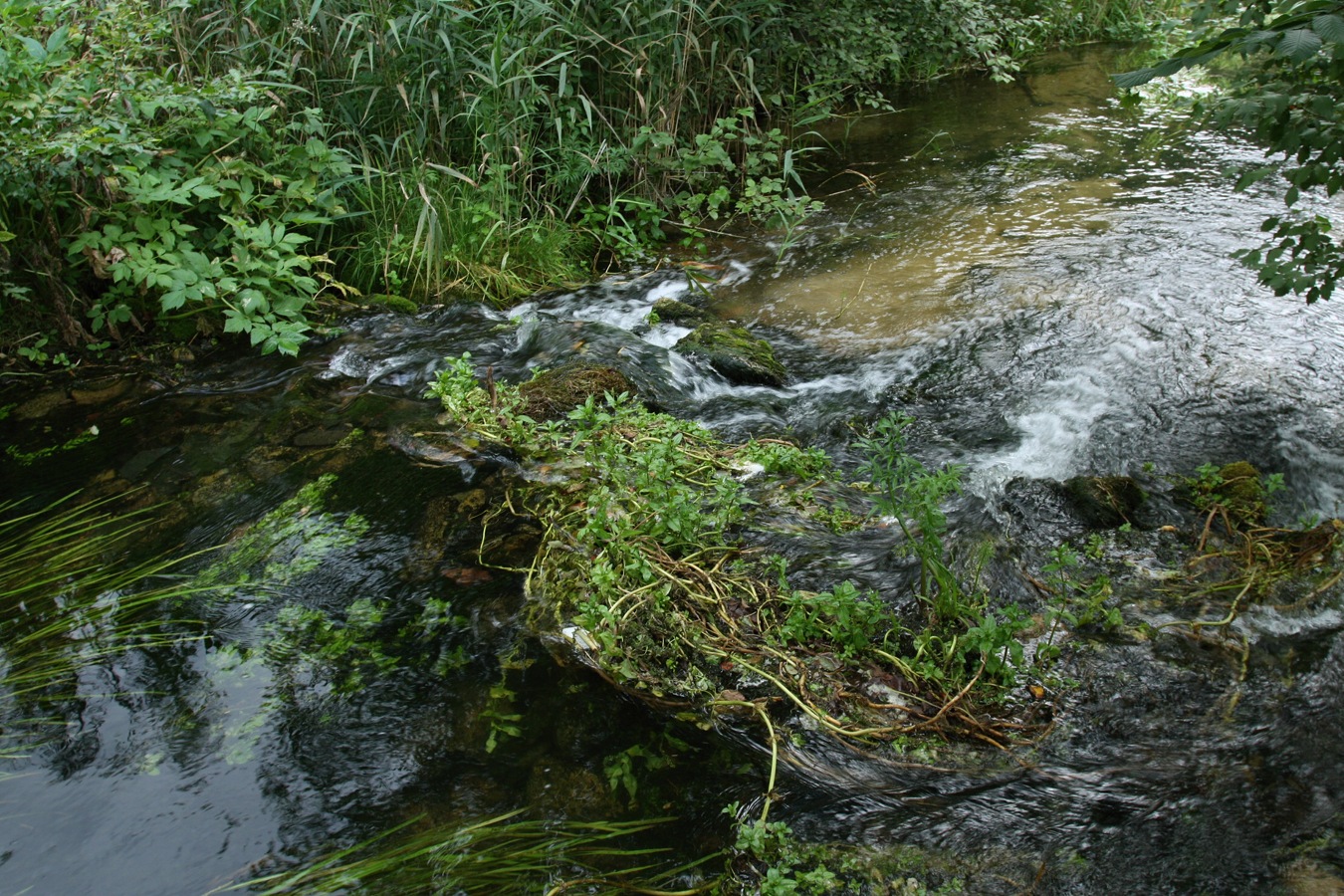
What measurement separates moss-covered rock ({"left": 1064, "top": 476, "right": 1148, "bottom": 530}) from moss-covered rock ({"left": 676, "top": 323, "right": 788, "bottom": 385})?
165cm

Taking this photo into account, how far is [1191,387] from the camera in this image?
12.7ft

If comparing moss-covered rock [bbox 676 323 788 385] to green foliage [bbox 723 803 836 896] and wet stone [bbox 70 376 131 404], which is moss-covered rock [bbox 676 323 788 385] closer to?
green foliage [bbox 723 803 836 896]

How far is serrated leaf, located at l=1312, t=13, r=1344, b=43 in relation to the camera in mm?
1936

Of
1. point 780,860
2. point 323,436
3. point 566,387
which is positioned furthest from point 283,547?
point 780,860

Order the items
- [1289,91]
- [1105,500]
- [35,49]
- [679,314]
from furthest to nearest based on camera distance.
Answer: [679,314] → [35,49] → [1105,500] → [1289,91]

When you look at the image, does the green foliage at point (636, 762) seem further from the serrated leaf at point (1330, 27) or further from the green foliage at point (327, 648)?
the serrated leaf at point (1330, 27)

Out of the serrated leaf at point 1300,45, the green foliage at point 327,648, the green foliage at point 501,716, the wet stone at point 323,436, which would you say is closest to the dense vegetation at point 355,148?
the wet stone at point 323,436

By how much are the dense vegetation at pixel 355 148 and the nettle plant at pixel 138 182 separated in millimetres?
14

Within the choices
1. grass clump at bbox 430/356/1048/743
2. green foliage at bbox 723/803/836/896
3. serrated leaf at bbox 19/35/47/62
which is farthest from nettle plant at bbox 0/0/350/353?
green foliage at bbox 723/803/836/896

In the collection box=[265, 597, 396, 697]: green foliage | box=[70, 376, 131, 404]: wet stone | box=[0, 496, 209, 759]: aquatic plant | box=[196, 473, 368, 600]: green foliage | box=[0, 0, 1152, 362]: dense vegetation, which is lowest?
box=[265, 597, 396, 697]: green foliage

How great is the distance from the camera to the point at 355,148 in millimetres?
5691

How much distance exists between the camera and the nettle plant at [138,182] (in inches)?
169

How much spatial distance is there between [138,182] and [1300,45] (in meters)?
4.66

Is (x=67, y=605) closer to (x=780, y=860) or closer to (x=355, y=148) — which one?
(x=780, y=860)
